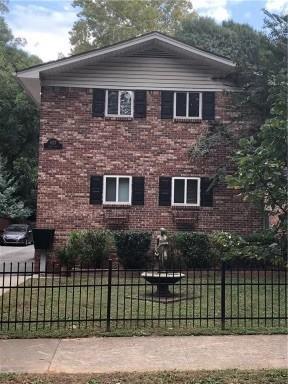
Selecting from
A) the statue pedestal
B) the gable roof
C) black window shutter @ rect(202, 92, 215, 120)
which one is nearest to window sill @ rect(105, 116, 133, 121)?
the gable roof

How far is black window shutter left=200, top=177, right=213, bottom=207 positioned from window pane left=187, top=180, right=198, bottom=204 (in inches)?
9.5

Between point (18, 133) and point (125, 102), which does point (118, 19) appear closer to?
point (18, 133)

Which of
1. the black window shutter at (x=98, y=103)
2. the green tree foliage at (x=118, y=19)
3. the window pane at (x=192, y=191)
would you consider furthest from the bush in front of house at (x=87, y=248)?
the green tree foliage at (x=118, y=19)

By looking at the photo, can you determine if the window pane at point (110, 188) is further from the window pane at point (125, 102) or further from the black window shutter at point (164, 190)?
the window pane at point (125, 102)

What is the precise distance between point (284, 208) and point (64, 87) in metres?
13.2

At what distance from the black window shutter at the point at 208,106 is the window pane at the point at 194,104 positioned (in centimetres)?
21

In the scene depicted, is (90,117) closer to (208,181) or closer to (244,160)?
(208,181)

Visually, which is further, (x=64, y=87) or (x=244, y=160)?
(x=64, y=87)

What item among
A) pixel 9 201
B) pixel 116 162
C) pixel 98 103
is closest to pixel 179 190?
pixel 116 162

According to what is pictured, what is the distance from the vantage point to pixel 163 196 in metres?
17.8

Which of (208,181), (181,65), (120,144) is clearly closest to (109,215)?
(120,144)

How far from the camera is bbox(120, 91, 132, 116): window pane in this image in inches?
707

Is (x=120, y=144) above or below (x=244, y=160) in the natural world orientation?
above

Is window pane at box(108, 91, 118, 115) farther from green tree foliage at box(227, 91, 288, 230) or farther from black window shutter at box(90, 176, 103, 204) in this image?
green tree foliage at box(227, 91, 288, 230)
